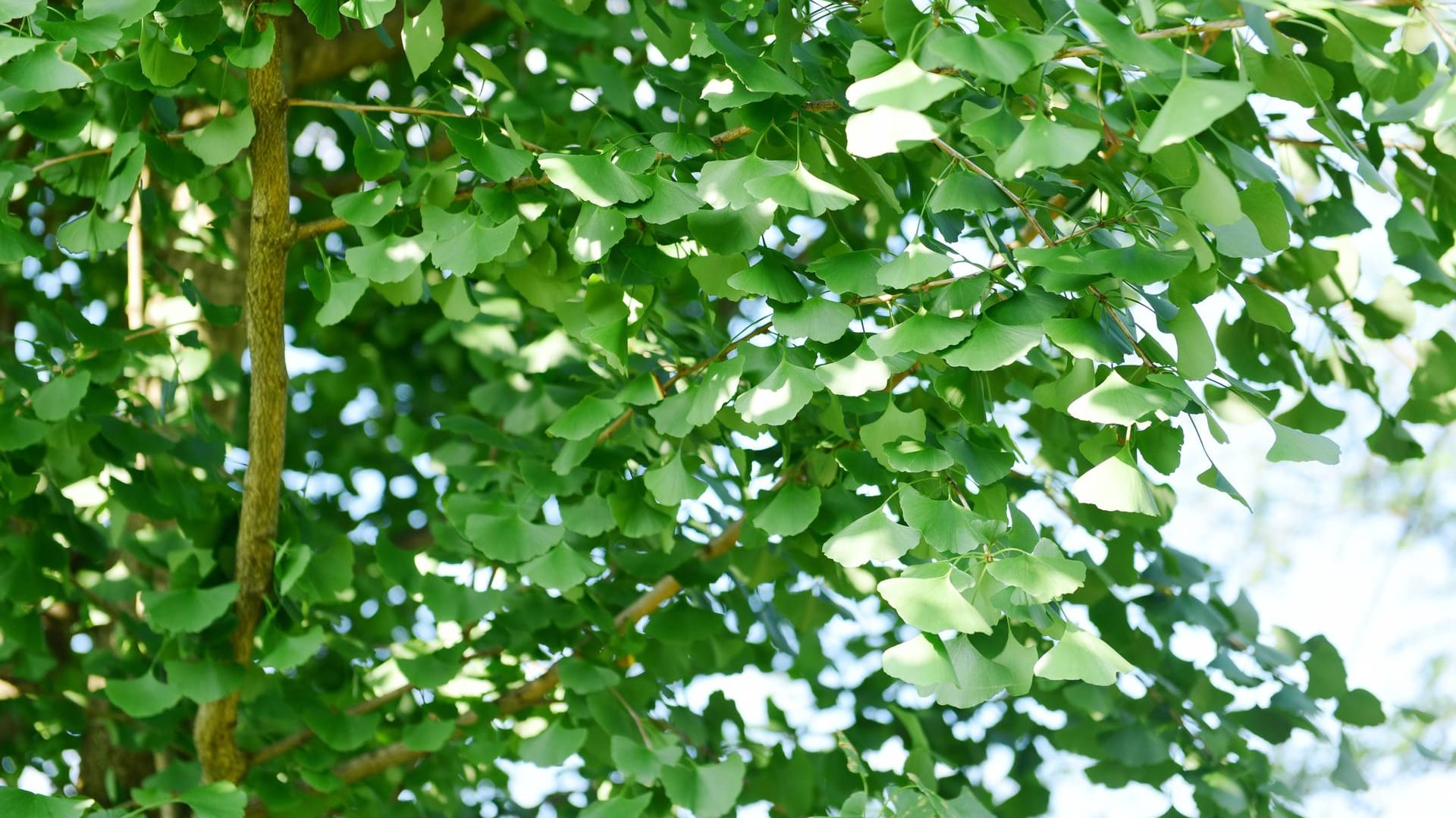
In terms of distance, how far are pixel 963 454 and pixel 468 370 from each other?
77.0 inches

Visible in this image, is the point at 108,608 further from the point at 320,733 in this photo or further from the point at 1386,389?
the point at 1386,389

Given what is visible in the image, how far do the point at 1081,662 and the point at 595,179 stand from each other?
21.7 inches

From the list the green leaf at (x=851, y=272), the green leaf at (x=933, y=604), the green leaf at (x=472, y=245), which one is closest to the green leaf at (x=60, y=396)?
the green leaf at (x=472, y=245)

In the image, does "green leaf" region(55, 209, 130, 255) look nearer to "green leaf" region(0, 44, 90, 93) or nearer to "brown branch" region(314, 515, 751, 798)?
"green leaf" region(0, 44, 90, 93)

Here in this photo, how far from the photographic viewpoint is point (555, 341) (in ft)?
6.16

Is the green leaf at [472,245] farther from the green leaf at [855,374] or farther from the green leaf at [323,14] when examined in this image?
the green leaf at [855,374]

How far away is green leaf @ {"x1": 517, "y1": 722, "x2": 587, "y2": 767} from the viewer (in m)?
1.51

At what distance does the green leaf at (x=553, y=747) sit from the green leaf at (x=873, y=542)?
606 millimetres

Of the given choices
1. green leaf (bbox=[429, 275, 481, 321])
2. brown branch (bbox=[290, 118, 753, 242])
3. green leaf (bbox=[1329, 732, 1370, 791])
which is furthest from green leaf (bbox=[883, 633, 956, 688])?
green leaf (bbox=[1329, 732, 1370, 791])

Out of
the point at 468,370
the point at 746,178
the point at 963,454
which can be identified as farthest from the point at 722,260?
the point at 468,370

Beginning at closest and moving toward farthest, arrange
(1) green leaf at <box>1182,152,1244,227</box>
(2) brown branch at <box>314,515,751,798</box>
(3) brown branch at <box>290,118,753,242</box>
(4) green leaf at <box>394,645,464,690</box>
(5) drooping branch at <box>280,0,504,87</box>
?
(1) green leaf at <box>1182,152,1244,227</box> < (3) brown branch at <box>290,118,753,242</box> < (4) green leaf at <box>394,645,464,690</box> < (2) brown branch at <box>314,515,751,798</box> < (5) drooping branch at <box>280,0,504,87</box>

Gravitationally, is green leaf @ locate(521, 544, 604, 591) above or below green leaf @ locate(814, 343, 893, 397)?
above

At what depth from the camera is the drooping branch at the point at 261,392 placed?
4.75 feet

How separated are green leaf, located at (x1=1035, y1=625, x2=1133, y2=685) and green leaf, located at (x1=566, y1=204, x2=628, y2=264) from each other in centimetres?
Answer: 50
